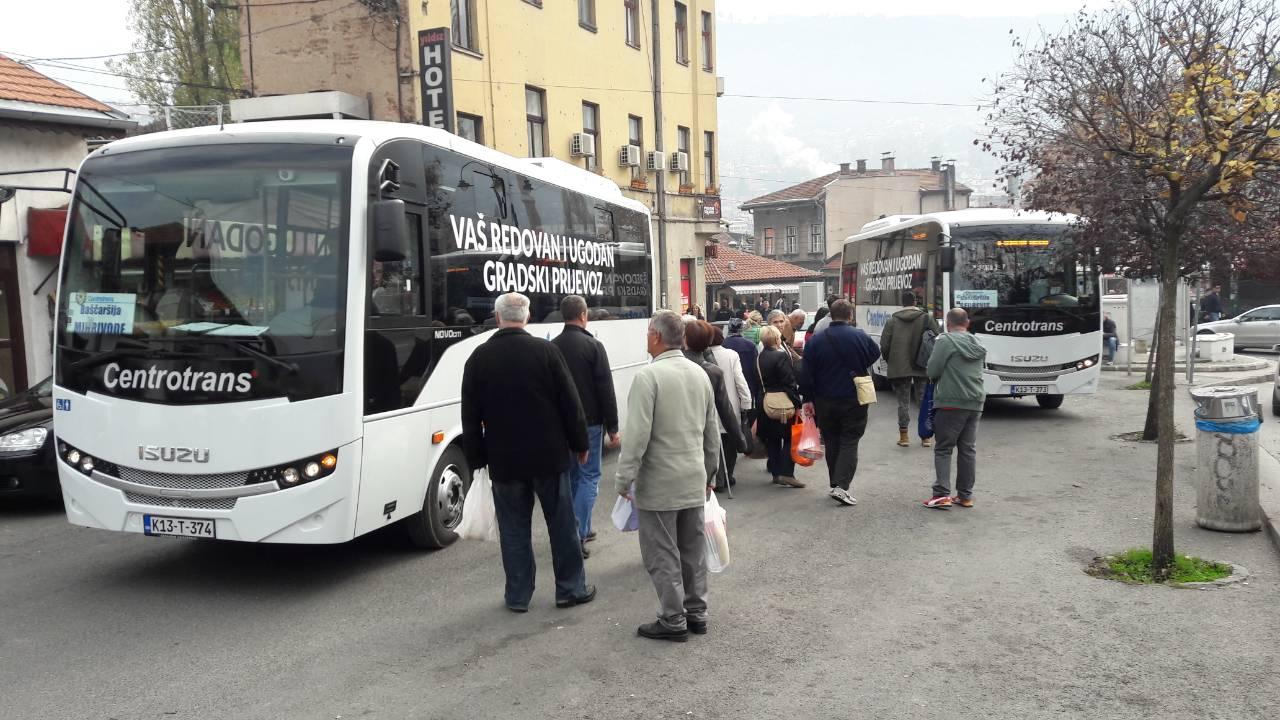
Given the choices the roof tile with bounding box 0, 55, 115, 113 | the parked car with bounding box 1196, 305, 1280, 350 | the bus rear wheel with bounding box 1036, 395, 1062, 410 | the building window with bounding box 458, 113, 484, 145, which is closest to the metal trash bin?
the bus rear wheel with bounding box 1036, 395, 1062, 410

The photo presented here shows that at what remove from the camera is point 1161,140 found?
24.8 feet

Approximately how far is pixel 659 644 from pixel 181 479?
3.23 m

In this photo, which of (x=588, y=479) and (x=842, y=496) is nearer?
(x=588, y=479)

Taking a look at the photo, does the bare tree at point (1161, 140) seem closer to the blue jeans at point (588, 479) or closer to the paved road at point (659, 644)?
the paved road at point (659, 644)

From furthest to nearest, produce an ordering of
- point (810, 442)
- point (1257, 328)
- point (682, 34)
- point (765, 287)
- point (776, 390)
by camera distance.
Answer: point (765, 287) → point (682, 34) → point (1257, 328) → point (776, 390) → point (810, 442)

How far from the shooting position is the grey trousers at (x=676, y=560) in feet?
18.7

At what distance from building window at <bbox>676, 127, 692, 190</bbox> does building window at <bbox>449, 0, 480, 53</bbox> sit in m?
10.6

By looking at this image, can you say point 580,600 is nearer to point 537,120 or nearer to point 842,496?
point 842,496

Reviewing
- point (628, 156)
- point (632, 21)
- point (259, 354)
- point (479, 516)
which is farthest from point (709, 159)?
point (259, 354)

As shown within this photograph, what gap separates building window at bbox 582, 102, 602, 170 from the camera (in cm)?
2570

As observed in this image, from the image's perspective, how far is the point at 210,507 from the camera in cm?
636

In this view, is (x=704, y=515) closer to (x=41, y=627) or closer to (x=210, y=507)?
(x=210, y=507)

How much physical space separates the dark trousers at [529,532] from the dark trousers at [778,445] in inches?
173

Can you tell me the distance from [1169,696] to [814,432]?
5171 millimetres
